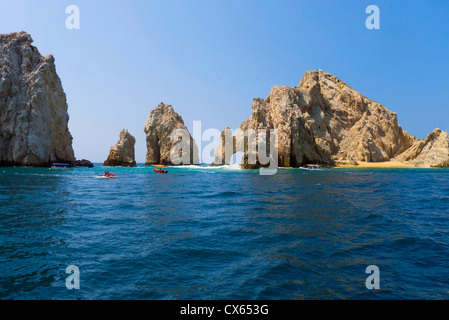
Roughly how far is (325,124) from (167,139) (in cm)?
8941

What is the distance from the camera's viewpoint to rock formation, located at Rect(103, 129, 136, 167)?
4537 inches

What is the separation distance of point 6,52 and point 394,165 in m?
160

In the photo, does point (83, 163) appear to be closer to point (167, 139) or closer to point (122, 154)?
point (122, 154)

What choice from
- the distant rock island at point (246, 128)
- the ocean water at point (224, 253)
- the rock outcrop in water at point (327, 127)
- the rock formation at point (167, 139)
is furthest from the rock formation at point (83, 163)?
the ocean water at point (224, 253)

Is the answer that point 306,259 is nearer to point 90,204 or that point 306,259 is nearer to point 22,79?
point 90,204

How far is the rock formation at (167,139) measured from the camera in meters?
133

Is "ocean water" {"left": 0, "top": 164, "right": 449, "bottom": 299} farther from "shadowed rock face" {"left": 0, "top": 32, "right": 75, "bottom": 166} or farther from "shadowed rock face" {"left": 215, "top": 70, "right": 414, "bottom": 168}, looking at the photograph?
"shadowed rock face" {"left": 0, "top": 32, "right": 75, "bottom": 166}

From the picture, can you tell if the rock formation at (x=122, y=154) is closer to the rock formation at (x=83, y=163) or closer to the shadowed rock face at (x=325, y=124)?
the rock formation at (x=83, y=163)

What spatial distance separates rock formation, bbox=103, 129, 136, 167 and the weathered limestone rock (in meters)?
134

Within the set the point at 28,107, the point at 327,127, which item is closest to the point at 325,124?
the point at 327,127

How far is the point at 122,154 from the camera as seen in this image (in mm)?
115875

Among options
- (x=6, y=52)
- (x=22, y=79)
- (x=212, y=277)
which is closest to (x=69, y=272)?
(x=212, y=277)

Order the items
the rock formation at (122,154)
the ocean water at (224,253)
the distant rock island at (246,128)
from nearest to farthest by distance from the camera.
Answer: the ocean water at (224,253) < the distant rock island at (246,128) < the rock formation at (122,154)

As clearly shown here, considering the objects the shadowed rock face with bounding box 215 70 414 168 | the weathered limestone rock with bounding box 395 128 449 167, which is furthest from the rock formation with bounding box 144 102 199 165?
the weathered limestone rock with bounding box 395 128 449 167
